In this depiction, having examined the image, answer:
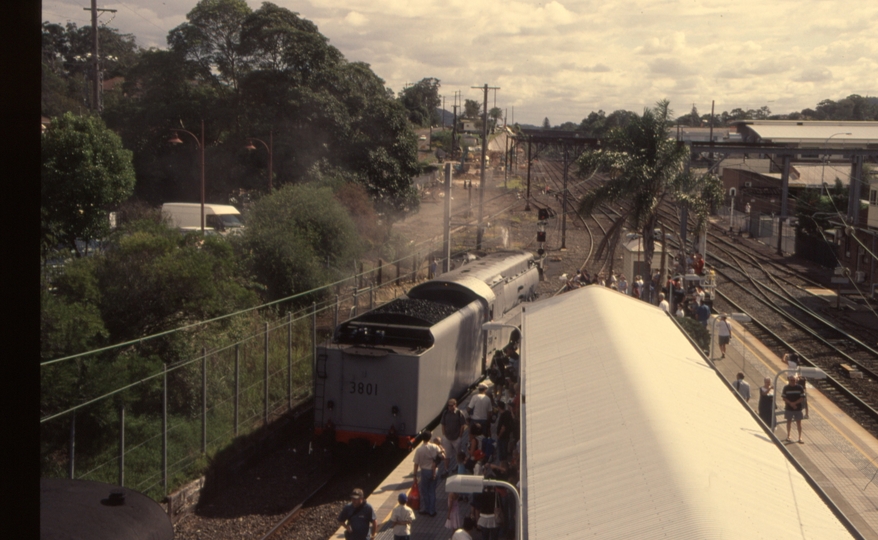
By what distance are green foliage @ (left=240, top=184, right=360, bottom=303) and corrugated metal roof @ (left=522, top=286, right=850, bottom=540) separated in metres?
13.6

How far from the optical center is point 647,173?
966 inches

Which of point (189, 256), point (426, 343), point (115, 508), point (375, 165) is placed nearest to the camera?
point (115, 508)

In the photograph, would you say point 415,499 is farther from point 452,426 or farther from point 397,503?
point 452,426

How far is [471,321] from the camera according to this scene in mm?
16172

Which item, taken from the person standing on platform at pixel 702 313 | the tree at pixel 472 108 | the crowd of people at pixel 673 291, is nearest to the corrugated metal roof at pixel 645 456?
the person standing on platform at pixel 702 313

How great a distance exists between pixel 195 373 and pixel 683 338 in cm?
950

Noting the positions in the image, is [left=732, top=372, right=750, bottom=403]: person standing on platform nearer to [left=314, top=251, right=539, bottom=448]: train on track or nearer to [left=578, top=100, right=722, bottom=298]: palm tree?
[left=314, top=251, right=539, bottom=448]: train on track

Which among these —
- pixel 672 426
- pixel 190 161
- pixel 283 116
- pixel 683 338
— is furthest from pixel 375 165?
pixel 672 426

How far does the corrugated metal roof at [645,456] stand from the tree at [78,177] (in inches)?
645

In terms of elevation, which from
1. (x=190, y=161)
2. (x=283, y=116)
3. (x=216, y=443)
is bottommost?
(x=216, y=443)

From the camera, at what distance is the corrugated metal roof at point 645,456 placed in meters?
6.18

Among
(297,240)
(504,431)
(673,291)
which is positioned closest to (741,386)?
(504,431)

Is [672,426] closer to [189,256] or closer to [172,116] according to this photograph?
[189,256]

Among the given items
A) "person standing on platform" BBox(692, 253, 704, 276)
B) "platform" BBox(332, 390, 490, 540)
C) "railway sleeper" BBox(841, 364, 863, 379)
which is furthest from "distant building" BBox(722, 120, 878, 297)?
"platform" BBox(332, 390, 490, 540)
